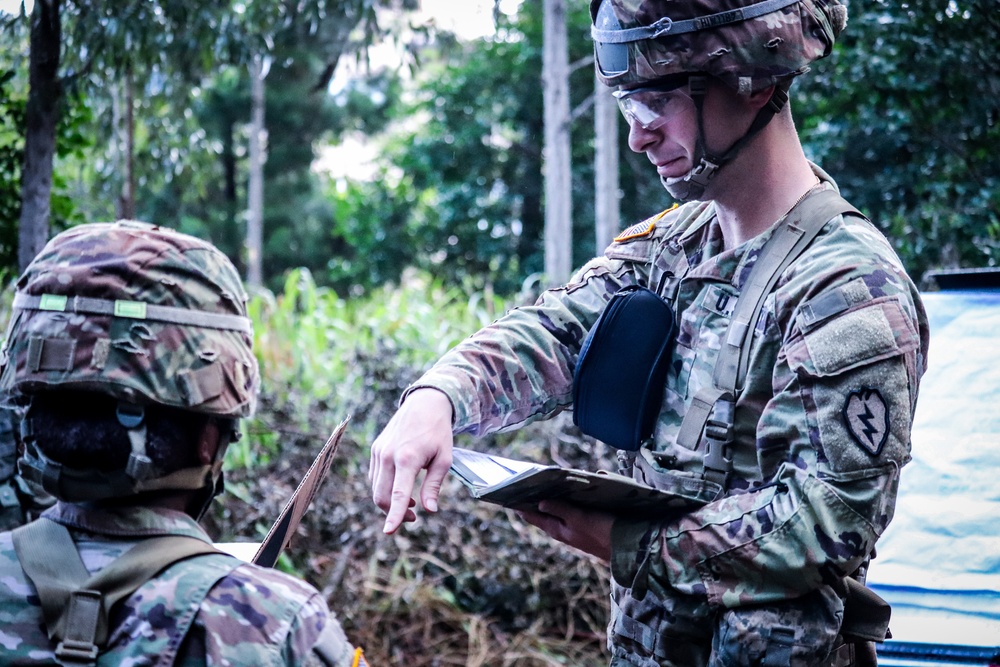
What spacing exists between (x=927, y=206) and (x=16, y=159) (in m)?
5.07

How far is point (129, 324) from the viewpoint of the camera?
188 centimetres

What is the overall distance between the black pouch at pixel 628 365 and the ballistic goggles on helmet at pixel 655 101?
386 mm

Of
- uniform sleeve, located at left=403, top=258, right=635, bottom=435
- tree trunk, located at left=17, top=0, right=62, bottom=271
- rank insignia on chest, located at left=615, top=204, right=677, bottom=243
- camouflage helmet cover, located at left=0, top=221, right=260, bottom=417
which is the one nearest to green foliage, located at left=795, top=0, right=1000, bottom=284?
rank insignia on chest, located at left=615, top=204, right=677, bottom=243

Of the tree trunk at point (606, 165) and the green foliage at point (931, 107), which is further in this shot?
the tree trunk at point (606, 165)

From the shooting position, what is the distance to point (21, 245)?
14.1 feet

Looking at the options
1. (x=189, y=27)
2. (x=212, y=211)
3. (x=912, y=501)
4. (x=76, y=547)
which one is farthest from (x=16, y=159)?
(x=212, y=211)

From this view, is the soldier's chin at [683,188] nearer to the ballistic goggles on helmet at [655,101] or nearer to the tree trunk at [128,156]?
the ballistic goggles on helmet at [655,101]

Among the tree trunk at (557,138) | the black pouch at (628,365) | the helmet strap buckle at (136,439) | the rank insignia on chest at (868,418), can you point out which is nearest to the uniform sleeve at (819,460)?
the rank insignia on chest at (868,418)

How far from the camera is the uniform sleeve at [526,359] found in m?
2.25

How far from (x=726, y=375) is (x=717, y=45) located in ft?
2.24

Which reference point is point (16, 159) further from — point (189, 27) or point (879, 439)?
point (879, 439)

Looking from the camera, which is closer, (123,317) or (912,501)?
(123,317)

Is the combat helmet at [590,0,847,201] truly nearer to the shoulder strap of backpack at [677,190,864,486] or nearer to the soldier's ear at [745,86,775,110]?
the soldier's ear at [745,86,775,110]

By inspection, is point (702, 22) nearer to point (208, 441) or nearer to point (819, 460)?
point (819, 460)
